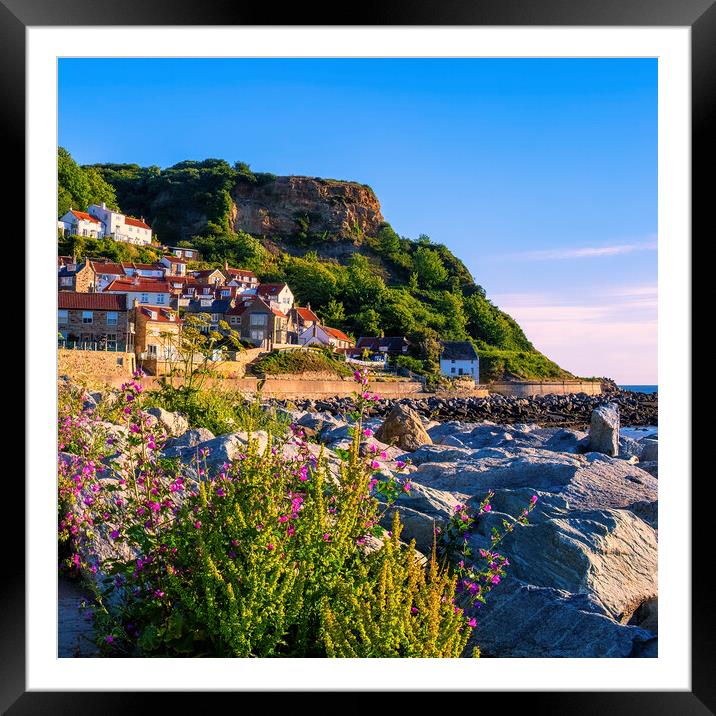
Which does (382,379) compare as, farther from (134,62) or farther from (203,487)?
(203,487)

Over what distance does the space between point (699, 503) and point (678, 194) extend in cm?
114

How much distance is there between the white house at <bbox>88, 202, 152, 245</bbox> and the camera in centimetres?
6900

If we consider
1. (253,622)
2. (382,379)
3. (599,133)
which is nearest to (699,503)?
(253,622)

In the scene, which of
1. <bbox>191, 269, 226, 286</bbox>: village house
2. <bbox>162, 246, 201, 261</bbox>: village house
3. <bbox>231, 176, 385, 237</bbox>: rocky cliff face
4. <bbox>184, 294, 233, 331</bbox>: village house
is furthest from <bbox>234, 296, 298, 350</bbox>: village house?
<bbox>231, 176, 385, 237</bbox>: rocky cliff face

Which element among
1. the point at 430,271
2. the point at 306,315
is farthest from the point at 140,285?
the point at 430,271

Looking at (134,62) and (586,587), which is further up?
(134,62)

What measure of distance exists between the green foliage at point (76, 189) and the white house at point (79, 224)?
6.62 feet

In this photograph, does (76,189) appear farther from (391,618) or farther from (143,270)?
(391,618)

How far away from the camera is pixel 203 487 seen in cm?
268

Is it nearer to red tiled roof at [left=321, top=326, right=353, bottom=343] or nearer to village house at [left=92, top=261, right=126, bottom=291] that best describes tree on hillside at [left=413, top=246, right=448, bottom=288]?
red tiled roof at [left=321, top=326, right=353, bottom=343]

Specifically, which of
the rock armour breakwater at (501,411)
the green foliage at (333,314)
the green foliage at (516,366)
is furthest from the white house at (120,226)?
the rock armour breakwater at (501,411)

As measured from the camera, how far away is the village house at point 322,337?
2127 inches

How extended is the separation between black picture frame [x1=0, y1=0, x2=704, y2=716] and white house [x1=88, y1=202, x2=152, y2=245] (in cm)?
7010

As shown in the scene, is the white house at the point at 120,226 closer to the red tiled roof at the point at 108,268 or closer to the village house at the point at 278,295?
the red tiled roof at the point at 108,268
